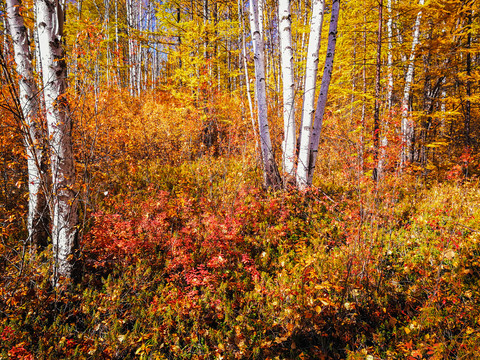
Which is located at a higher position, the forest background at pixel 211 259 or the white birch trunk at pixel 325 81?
the white birch trunk at pixel 325 81

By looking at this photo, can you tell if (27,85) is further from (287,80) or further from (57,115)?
(287,80)

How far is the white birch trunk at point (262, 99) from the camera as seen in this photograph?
485 cm

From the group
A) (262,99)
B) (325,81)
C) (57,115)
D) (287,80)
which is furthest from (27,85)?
(325,81)

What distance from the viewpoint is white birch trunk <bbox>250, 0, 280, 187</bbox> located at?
4848 mm

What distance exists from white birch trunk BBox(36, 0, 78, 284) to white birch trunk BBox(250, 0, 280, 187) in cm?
343

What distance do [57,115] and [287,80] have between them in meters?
4.02

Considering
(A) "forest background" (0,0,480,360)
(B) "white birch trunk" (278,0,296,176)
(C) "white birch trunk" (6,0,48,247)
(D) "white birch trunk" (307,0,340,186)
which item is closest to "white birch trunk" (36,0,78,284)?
(A) "forest background" (0,0,480,360)

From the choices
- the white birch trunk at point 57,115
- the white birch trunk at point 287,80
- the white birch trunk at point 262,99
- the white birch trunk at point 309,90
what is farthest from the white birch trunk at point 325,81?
the white birch trunk at point 57,115

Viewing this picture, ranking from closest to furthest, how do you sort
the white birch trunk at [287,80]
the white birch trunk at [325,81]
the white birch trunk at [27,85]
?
the white birch trunk at [27,85] → the white birch trunk at [325,81] → the white birch trunk at [287,80]

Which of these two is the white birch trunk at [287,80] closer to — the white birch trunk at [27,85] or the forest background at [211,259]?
the forest background at [211,259]

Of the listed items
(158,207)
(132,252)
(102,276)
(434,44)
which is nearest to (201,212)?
(158,207)

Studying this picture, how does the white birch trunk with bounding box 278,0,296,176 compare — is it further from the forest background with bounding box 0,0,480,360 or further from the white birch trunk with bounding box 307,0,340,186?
the white birch trunk with bounding box 307,0,340,186

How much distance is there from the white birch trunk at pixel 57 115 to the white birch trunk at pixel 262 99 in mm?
3431

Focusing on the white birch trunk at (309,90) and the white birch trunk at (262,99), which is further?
the white birch trunk at (262,99)
